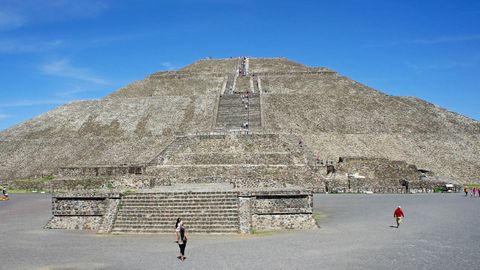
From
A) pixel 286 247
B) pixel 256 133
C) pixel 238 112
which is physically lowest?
pixel 286 247

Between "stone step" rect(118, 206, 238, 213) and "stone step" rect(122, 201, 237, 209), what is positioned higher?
"stone step" rect(122, 201, 237, 209)

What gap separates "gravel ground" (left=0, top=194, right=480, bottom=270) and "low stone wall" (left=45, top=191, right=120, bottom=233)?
0.75 metres

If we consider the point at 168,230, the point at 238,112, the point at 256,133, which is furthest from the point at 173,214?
the point at 238,112

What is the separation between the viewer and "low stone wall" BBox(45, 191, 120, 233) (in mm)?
17406

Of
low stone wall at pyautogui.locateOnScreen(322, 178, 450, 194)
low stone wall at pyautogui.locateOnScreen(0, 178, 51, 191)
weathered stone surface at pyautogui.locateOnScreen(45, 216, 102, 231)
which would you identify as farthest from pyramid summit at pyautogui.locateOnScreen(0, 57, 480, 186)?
weathered stone surface at pyautogui.locateOnScreen(45, 216, 102, 231)

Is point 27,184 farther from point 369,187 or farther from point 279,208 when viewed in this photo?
point 279,208

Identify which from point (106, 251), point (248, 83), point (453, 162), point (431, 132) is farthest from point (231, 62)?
point (106, 251)

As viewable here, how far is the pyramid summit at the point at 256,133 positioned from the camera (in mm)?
31078

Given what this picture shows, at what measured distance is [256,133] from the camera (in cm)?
3384

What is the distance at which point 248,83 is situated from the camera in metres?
54.2

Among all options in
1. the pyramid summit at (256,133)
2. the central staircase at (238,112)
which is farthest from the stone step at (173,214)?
the central staircase at (238,112)

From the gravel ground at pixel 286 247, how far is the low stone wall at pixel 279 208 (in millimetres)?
815

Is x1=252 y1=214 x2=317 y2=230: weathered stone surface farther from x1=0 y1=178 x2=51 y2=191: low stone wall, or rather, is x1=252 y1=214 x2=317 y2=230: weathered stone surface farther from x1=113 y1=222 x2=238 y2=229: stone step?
x1=0 y1=178 x2=51 y2=191: low stone wall

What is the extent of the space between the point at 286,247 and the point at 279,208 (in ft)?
11.8
